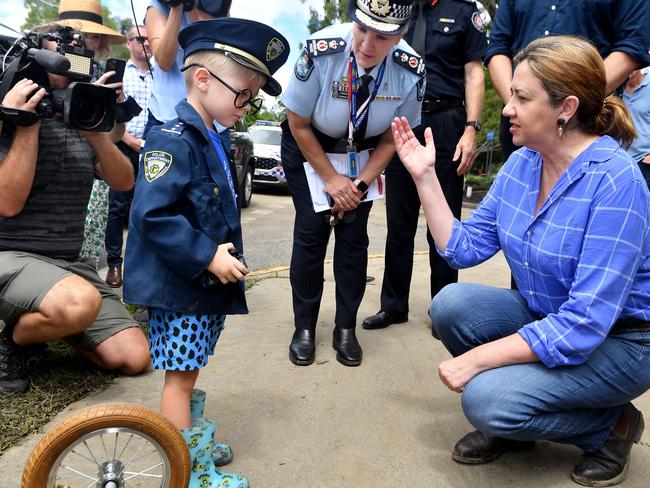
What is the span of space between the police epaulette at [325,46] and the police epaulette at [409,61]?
0.89 feet

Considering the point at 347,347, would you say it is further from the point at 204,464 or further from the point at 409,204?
the point at 204,464

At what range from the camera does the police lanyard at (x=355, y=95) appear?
2.75m

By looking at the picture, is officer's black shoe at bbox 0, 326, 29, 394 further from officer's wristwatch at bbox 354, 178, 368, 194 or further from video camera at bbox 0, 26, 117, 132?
officer's wristwatch at bbox 354, 178, 368, 194

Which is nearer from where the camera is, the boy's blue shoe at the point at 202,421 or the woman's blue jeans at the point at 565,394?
the woman's blue jeans at the point at 565,394

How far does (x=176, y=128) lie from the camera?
1.85m

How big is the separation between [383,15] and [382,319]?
169cm

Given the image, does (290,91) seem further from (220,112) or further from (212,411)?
(212,411)

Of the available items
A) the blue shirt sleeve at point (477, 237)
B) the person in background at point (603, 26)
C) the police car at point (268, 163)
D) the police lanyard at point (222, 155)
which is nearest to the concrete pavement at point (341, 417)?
the blue shirt sleeve at point (477, 237)

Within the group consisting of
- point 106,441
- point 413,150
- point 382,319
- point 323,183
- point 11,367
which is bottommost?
point 382,319

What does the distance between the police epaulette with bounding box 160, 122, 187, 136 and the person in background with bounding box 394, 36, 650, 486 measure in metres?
1.07

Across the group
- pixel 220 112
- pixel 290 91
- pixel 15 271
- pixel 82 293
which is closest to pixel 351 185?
pixel 290 91

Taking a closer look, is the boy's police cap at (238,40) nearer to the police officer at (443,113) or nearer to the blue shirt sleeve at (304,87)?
the blue shirt sleeve at (304,87)

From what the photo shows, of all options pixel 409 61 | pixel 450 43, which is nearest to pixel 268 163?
pixel 450 43

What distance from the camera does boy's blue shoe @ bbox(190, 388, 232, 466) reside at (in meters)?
2.02
